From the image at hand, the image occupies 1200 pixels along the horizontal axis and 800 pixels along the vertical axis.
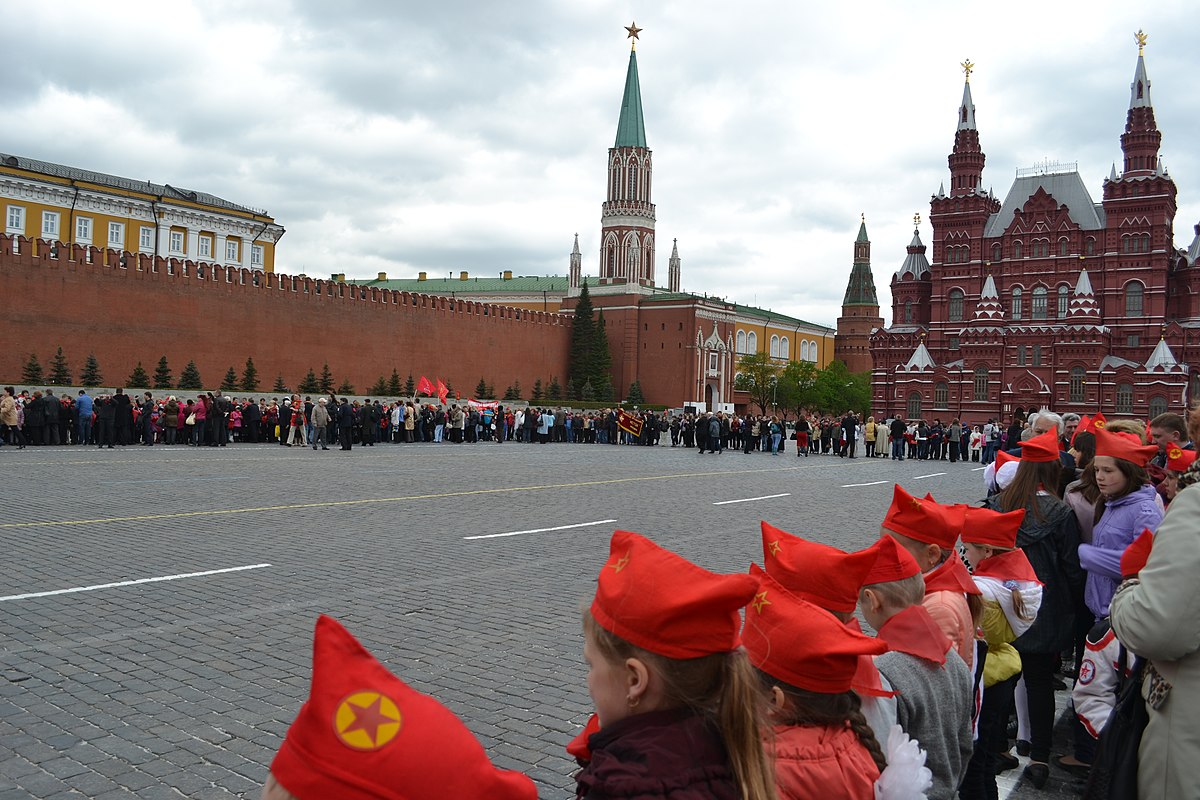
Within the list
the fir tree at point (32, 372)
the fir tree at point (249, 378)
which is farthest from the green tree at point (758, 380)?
the fir tree at point (32, 372)

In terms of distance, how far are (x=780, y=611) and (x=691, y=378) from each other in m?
75.4

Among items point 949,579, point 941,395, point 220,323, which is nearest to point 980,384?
point 941,395

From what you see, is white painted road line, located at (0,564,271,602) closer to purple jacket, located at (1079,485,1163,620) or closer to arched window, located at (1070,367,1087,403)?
purple jacket, located at (1079,485,1163,620)

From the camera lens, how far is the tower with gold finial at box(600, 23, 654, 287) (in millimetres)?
85938

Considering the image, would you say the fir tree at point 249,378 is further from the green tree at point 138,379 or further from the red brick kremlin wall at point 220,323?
the green tree at point 138,379

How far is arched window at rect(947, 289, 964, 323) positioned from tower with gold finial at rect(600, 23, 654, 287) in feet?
101

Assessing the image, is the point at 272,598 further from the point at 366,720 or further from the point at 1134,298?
the point at 1134,298

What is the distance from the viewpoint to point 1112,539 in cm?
463

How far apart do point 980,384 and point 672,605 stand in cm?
6172

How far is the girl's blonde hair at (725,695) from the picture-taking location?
1756mm

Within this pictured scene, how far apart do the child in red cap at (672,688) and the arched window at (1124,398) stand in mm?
60494

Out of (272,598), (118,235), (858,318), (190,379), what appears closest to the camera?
(272,598)

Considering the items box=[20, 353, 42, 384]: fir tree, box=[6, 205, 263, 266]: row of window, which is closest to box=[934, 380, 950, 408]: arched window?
box=[20, 353, 42, 384]: fir tree

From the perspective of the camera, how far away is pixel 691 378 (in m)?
77.2
